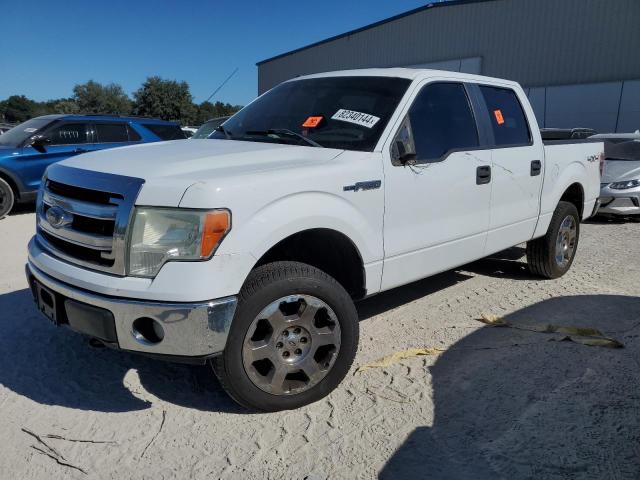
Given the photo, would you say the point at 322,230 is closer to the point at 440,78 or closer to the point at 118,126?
the point at 440,78

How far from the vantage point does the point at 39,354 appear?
11.6ft

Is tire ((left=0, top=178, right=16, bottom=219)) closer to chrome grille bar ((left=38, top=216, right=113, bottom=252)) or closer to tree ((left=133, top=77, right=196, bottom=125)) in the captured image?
chrome grille bar ((left=38, top=216, right=113, bottom=252))

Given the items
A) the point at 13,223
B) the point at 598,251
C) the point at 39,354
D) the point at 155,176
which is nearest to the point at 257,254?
the point at 155,176

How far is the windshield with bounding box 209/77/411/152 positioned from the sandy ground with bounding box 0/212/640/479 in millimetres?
1477

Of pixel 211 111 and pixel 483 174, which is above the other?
pixel 211 111

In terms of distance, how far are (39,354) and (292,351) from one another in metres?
1.84

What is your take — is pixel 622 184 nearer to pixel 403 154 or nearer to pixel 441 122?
pixel 441 122

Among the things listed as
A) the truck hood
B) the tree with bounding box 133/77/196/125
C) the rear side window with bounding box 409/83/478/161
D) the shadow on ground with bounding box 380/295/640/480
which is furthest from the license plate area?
the tree with bounding box 133/77/196/125

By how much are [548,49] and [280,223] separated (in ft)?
72.0

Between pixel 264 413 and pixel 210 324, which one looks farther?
pixel 264 413

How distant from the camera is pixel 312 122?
3580 mm

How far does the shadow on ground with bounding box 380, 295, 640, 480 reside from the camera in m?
2.45

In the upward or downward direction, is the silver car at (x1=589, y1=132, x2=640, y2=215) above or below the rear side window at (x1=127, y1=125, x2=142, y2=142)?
below

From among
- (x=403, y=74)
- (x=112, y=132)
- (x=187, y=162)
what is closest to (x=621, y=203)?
(x=403, y=74)
